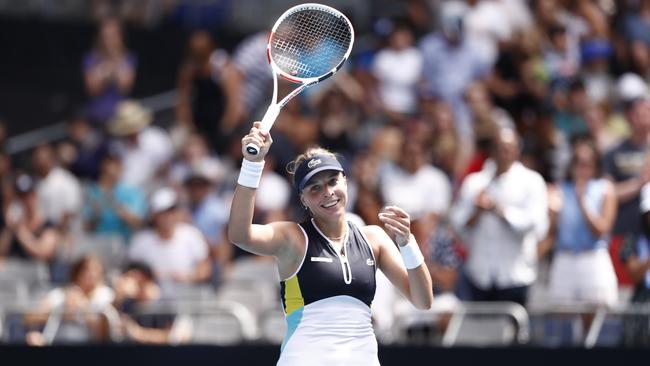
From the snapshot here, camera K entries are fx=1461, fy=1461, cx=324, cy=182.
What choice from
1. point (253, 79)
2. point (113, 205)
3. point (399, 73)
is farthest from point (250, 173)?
point (399, 73)

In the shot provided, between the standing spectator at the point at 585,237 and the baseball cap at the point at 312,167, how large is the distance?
4.20m

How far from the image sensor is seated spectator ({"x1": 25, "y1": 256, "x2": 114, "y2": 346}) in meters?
10.4

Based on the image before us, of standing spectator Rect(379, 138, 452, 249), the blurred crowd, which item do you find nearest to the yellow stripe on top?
the blurred crowd

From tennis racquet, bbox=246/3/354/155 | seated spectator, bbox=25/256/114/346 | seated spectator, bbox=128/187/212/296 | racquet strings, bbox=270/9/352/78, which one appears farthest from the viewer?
seated spectator, bbox=128/187/212/296

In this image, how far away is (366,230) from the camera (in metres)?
6.93

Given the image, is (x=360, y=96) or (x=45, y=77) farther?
(x=45, y=77)

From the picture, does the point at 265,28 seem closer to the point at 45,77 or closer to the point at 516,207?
the point at 45,77

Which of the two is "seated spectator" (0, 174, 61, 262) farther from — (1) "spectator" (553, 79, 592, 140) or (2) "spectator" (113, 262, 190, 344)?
(1) "spectator" (553, 79, 592, 140)

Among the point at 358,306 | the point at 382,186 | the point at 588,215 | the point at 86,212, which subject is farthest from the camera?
the point at 86,212

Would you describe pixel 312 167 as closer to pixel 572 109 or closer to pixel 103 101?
pixel 572 109

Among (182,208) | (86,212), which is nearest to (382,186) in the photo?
(182,208)

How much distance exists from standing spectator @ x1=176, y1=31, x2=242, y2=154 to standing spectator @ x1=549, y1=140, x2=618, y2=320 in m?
4.44

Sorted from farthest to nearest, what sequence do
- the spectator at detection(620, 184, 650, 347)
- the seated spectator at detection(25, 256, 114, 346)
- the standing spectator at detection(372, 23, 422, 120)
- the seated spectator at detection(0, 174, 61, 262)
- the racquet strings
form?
the standing spectator at detection(372, 23, 422, 120)
the seated spectator at detection(0, 174, 61, 262)
the seated spectator at detection(25, 256, 114, 346)
the spectator at detection(620, 184, 650, 347)
the racquet strings

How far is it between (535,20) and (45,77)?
6.09 meters
